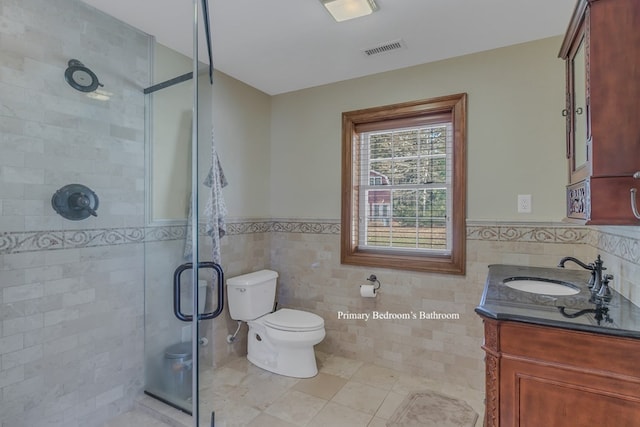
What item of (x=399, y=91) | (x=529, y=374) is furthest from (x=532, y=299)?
(x=399, y=91)

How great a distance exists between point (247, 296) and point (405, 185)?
1507 mm

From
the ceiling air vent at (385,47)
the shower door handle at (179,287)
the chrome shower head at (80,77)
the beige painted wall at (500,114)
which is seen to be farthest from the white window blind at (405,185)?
the chrome shower head at (80,77)

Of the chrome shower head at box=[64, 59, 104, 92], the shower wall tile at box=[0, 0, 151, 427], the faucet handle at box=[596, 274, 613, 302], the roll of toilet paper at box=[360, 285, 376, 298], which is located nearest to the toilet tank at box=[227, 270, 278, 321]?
the shower wall tile at box=[0, 0, 151, 427]

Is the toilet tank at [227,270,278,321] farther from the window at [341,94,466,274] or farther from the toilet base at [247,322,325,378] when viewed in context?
the window at [341,94,466,274]

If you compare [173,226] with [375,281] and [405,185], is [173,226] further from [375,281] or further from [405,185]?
[405,185]

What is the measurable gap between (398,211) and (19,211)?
2.34 metres

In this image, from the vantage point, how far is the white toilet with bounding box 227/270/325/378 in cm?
235

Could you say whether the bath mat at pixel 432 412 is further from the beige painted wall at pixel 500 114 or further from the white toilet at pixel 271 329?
the beige painted wall at pixel 500 114

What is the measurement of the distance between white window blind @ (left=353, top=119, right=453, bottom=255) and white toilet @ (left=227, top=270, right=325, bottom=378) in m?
0.81

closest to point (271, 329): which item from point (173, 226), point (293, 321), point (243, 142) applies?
point (293, 321)

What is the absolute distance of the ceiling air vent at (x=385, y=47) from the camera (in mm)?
2145

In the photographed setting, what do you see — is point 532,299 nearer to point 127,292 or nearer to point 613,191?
point 613,191

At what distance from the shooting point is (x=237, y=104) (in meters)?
2.76

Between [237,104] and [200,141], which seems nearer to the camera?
[200,141]
